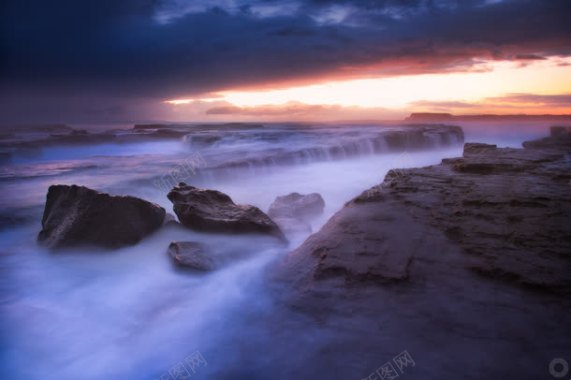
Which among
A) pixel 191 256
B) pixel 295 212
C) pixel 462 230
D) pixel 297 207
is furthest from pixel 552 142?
pixel 191 256

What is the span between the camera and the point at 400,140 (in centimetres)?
2597

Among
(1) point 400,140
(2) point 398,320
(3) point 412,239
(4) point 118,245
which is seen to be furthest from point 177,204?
(1) point 400,140

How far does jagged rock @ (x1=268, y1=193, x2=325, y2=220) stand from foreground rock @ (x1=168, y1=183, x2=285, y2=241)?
1.16 meters

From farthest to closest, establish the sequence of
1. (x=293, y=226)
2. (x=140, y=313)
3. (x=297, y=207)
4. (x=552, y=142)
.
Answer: (x=552, y=142)
(x=297, y=207)
(x=293, y=226)
(x=140, y=313)

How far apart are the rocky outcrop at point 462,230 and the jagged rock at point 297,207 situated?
247 centimetres

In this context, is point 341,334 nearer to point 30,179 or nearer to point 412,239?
point 412,239

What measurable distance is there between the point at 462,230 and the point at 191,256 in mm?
3743

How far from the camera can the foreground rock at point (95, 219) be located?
589 centimetres

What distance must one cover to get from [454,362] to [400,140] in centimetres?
2503

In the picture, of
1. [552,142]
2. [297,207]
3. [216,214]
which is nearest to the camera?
[216,214]

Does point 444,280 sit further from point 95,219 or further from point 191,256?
point 95,219

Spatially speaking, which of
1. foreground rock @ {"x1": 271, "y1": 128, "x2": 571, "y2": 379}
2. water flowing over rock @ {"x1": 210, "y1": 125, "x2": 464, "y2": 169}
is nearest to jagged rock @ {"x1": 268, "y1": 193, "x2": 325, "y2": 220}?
foreground rock @ {"x1": 271, "y1": 128, "x2": 571, "y2": 379}

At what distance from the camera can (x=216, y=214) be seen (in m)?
6.52

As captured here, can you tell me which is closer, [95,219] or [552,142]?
[95,219]
